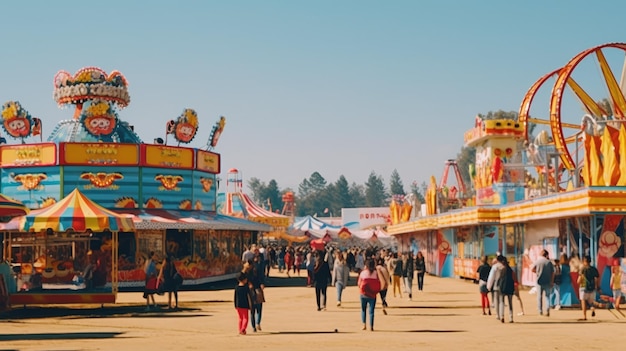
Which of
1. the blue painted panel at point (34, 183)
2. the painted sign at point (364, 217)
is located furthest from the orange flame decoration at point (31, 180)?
the painted sign at point (364, 217)

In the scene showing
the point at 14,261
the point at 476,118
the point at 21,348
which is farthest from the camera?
the point at 476,118

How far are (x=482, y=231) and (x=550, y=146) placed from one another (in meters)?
8.94

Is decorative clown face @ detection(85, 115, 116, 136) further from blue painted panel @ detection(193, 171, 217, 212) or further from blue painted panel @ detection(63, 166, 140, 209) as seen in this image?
blue painted panel @ detection(193, 171, 217, 212)

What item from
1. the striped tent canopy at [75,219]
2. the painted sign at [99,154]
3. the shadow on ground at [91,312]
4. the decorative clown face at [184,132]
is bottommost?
the shadow on ground at [91,312]

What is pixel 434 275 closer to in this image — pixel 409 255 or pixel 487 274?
pixel 409 255

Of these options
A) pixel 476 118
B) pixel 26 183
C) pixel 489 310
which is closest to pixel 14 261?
pixel 26 183

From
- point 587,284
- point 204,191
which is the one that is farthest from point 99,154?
point 587,284

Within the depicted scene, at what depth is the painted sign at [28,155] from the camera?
3419 cm

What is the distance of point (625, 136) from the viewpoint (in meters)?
21.6

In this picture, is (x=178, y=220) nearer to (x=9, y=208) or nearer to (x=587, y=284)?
(x=9, y=208)

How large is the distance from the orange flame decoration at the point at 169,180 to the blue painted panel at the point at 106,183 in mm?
1062

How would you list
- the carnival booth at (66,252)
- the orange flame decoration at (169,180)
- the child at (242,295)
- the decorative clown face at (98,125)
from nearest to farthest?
the child at (242,295) → the carnival booth at (66,252) → the orange flame decoration at (169,180) → the decorative clown face at (98,125)

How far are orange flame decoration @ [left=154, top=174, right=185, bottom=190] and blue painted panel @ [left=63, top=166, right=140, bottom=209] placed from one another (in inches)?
41.8

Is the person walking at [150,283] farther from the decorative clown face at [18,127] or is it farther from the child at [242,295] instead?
the decorative clown face at [18,127]
